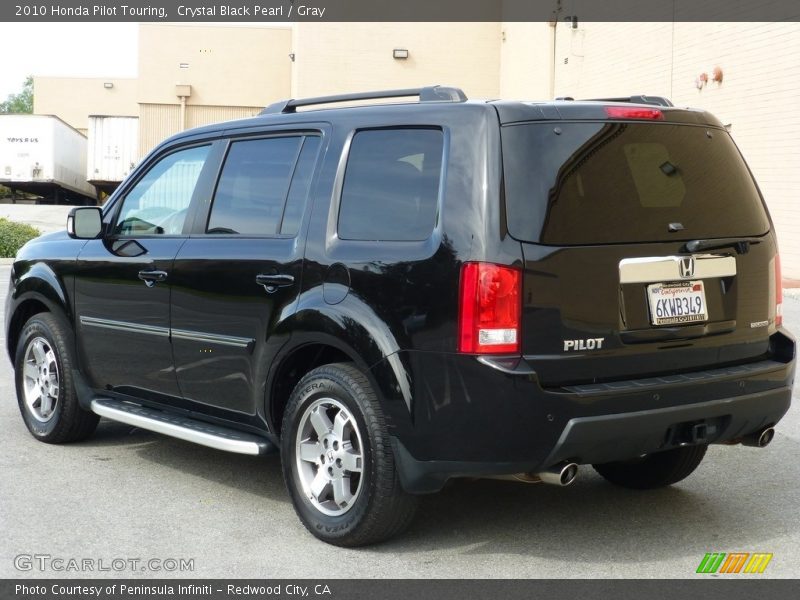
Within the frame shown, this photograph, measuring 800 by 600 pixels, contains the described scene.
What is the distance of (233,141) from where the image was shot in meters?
5.94

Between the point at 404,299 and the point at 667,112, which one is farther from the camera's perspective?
the point at 667,112

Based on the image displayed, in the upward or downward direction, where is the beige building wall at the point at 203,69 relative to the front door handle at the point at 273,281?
upward

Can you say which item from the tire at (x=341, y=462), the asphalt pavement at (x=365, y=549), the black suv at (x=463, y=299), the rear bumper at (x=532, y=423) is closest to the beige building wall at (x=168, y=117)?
the asphalt pavement at (x=365, y=549)

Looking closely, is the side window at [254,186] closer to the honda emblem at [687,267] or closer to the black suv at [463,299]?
the black suv at [463,299]

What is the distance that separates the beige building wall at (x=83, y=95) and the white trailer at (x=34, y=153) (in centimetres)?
2318

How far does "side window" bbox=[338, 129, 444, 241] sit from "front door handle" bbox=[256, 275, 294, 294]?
0.36 meters

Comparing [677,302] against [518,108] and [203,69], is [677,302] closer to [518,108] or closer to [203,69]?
[518,108]

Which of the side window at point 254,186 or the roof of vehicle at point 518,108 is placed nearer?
the roof of vehicle at point 518,108

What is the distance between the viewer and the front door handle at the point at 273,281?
17.2 feet

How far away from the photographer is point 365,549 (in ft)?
16.3
